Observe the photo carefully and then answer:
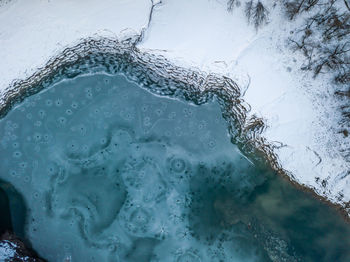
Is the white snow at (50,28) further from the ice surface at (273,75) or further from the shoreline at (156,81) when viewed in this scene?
the ice surface at (273,75)

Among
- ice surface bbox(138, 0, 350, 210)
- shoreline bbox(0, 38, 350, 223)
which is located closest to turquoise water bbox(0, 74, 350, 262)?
shoreline bbox(0, 38, 350, 223)

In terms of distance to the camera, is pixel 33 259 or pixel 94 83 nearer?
pixel 33 259

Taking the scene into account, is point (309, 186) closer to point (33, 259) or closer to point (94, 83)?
point (94, 83)

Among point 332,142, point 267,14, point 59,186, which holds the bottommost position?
point 332,142

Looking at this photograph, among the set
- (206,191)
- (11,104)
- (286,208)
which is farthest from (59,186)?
(286,208)

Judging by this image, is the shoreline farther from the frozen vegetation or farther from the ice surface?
the ice surface

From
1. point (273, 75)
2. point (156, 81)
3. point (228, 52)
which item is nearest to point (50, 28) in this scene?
point (156, 81)

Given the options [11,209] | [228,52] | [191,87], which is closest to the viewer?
[11,209]

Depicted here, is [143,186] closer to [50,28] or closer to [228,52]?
[228,52]
